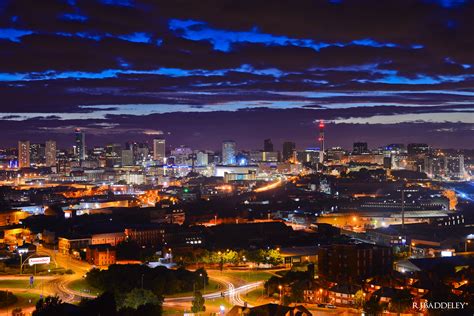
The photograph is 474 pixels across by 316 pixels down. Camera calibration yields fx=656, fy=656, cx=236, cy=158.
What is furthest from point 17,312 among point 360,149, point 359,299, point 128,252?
point 360,149

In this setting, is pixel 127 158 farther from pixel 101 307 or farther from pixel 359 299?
pixel 101 307

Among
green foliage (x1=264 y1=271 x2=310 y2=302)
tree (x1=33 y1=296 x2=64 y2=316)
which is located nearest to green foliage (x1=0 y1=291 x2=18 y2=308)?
tree (x1=33 y1=296 x2=64 y2=316)

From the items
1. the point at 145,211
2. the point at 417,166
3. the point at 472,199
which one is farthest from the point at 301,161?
the point at 145,211

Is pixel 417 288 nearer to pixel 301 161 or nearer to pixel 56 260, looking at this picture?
pixel 56 260

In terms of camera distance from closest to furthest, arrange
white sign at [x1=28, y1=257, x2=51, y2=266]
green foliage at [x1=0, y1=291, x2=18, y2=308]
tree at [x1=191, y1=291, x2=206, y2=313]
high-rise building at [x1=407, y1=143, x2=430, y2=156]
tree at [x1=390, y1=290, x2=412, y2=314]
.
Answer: tree at [x1=390, y1=290, x2=412, y2=314] → tree at [x1=191, y1=291, x2=206, y2=313] → green foliage at [x1=0, y1=291, x2=18, y2=308] → white sign at [x1=28, y1=257, x2=51, y2=266] → high-rise building at [x1=407, y1=143, x2=430, y2=156]

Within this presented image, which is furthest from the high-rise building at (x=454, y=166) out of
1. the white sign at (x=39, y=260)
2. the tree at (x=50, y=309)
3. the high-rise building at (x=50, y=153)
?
the tree at (x=50, y=309)

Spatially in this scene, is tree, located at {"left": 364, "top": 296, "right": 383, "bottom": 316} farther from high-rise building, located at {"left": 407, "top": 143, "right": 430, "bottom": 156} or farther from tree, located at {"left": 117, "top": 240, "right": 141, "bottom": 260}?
high-rise building, located at {"left": 407, "top": 143, "right": 430, "bottom": 156}
